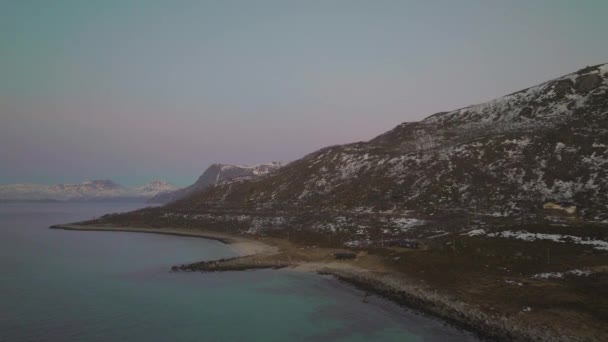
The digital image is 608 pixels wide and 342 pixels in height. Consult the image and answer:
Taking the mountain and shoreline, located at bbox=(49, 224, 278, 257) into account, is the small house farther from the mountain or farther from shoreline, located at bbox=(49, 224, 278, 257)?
shoreline, located at bbox=(49, 224, 278, 257)

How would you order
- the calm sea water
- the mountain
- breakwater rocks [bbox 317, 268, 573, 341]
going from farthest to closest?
the mountain, the calm sea water, breakwater rocks [bbox 317, 268, 573, 341]

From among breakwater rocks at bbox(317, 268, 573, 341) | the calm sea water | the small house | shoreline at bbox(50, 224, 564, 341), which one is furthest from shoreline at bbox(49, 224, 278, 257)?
breakwater rocks at bbox(317, 268, 573, 341)

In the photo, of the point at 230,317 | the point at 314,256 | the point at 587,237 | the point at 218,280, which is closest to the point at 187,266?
the point at 218,280

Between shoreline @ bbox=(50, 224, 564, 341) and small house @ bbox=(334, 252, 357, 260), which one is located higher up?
small house @ bbox=(334, 252, 357, 260)

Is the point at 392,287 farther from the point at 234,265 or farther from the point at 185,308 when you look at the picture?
the point at 234,265

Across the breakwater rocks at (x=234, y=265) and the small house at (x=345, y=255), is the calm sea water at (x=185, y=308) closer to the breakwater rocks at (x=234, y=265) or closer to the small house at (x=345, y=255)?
the breakwater rocks at (x=234, y=265)

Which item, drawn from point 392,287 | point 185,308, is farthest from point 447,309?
point 185,308

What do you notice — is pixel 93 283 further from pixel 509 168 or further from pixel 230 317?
pixel 509 168
